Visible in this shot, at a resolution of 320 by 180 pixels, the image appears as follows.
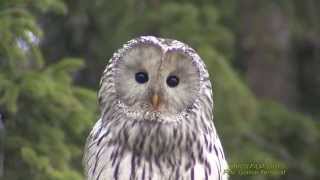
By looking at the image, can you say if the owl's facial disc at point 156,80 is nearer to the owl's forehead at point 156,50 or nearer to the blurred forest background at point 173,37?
the owl's forehead at point 156,50

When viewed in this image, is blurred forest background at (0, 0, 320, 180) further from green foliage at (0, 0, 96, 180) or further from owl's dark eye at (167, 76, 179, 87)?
owl's dark eye at (167, 76, 179, 87)

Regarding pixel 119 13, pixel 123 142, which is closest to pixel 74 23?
pixel 119 13

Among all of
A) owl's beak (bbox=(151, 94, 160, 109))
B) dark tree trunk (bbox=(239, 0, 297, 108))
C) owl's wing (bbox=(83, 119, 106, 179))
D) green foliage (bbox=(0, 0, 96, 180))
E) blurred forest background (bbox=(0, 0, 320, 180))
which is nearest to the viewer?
owl's beak (bbox=(151, 94, 160, 109))

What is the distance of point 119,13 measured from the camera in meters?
10.7

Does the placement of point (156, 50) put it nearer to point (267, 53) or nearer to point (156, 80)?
point (156, 80)

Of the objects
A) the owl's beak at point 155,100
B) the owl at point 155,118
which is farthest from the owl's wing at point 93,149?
the owl's beak at point 155,100

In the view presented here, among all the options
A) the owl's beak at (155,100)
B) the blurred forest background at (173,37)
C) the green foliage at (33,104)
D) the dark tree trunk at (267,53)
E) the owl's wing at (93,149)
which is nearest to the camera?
the owl's beak at (155,100)

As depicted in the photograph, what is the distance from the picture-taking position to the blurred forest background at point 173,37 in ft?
23.4

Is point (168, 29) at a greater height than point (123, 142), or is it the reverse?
point (168, 29)

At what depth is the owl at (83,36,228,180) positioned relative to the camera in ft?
18.8

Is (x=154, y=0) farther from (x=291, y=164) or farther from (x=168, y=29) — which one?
(x=291, y=164)

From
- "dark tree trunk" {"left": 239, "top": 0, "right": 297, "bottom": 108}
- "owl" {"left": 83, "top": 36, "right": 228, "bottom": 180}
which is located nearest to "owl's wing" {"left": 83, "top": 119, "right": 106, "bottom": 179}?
"owl" {"left": 83, "top": 36, "right": 228, "bottom": 180}

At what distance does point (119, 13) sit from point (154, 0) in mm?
352

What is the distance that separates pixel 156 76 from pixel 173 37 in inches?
177
